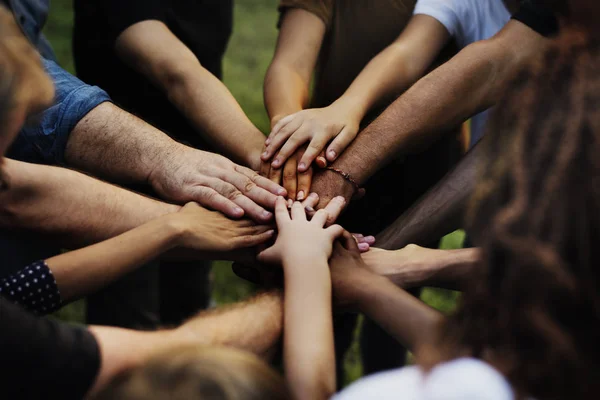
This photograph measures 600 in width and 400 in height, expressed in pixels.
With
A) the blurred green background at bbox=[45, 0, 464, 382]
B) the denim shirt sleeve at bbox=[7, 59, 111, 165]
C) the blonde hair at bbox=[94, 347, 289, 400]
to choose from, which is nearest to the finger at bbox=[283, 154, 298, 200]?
the denim shirt sleeve at bbox=[7, 59, 111, 165]

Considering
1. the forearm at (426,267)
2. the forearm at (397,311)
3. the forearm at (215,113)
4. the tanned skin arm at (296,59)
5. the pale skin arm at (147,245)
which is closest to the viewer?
the forearm at (397,311)

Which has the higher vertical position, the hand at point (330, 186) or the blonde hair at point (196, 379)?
the blonde hair at point (196, 379)

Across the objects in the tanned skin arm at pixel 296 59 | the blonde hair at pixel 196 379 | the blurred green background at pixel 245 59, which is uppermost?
the tanned skin arm at pixel 296 59

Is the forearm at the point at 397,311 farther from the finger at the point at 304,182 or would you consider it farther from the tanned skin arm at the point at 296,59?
Answer: the tanned skin arm at the point at 296,59

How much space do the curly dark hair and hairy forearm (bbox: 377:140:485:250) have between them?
573mm

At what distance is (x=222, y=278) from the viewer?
2395mm

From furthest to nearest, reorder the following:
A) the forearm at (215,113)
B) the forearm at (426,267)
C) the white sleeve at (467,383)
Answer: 1. the forearm at (215,113)
2. the forearm at (426,267)
3. the white sleeve at (467,383)

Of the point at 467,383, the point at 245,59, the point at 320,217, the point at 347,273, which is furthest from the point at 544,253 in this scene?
the point at 245,59

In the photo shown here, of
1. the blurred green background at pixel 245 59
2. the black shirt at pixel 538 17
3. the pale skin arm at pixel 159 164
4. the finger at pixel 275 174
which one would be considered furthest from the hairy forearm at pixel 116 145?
the blurred green background at pixel 245 59

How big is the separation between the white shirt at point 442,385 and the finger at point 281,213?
18.4 inches

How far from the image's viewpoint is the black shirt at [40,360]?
30.8 inches

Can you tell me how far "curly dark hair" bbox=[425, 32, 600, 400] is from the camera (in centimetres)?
70

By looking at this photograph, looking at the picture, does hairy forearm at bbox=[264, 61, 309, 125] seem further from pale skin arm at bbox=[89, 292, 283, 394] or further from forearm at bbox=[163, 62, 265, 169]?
pale skin arm at bbox=[89, 292, 283, 394]

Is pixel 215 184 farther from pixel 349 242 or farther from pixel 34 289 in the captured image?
pixel 34 289
